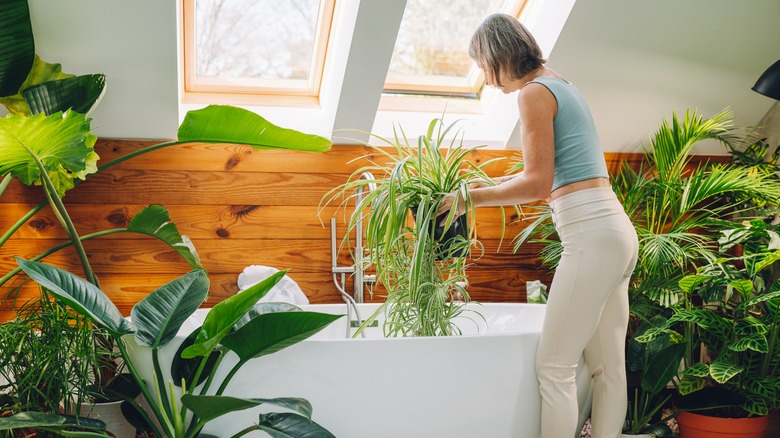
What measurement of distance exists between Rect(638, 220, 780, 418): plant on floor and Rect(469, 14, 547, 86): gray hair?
1080 mm

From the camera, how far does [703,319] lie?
2.20m

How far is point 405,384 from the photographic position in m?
1.76

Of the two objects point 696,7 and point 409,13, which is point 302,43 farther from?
point 696,7

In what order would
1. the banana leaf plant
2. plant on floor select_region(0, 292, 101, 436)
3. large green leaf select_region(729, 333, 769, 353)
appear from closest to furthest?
the banana leaf plant < plant on floor select_region(0, 292, 101, 436) < large green leaf select_region(729, 333, 769, 353)

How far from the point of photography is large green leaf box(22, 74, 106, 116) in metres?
1.99

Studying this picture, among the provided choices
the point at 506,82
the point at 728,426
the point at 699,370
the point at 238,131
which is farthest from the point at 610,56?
the point at 238,131

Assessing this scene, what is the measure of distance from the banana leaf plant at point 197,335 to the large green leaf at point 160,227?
0.70m

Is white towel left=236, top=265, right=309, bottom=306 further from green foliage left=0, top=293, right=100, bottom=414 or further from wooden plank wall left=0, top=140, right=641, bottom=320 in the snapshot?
green foliage left=0, top=293, right=100, bottom=414

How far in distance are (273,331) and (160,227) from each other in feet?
3.31

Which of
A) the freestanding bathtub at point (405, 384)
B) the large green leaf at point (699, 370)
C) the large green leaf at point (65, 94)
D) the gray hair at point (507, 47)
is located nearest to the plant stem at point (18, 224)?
the large green leaf at point (65, 94)

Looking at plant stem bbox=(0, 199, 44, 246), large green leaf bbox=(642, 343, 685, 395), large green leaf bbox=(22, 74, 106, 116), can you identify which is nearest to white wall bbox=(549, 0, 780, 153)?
large green leaf bbox=(642, 343, 685, 395)

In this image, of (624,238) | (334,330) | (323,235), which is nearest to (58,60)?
(323,235)

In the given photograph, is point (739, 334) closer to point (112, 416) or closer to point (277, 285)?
point (277, 285)

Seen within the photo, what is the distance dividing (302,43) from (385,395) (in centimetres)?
177
